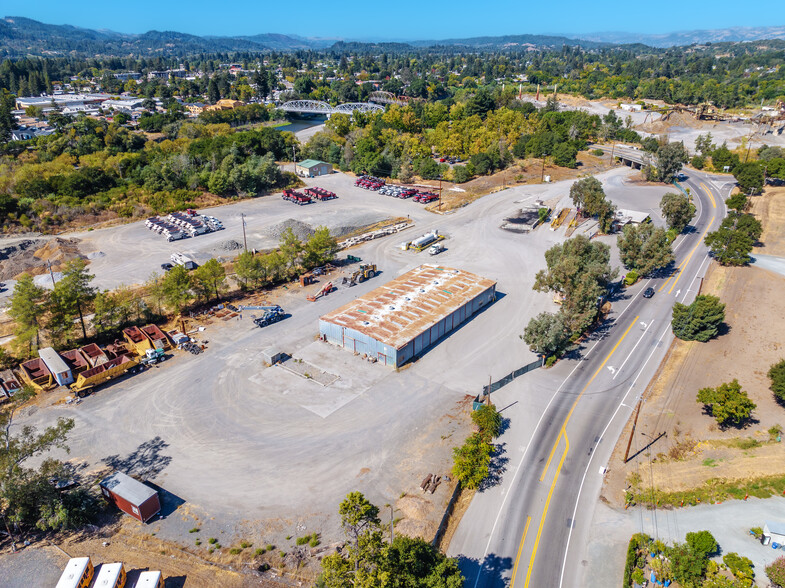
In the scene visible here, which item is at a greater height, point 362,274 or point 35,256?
point 362,274

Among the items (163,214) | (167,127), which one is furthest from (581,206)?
(167,127)

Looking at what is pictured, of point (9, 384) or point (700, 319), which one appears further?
point (700, 319)

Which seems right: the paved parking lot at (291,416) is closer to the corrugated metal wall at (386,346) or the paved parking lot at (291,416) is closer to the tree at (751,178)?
the corrugated metal wall at (386,346)

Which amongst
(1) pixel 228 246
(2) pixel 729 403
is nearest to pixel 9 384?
(1) pixel 228 246

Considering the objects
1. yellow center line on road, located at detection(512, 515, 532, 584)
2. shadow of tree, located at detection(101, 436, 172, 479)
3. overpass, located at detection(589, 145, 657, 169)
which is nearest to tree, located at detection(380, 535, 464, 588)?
yellow center line on road, located at detection(512, 515, 532, 584)

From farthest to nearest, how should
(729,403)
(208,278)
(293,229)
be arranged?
(293,229)
(208,278)
(729,403)

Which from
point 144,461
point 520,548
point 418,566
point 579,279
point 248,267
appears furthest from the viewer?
point 248,267

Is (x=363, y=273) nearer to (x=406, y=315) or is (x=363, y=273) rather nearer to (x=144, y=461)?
(x=406, y=315)
